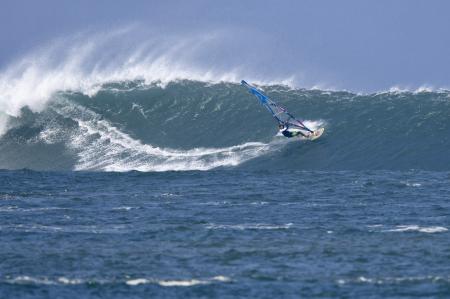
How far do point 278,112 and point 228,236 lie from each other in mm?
22392

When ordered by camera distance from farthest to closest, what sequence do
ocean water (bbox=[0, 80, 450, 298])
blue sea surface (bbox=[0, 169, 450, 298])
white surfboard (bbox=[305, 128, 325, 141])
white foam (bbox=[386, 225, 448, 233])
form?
white surfboard (bbox=[305, 128, 325, 141]) < white foam (bbox=[386, 225, 448, 233]) < ocean water (bbox=[0, 80, 450, 298]) < blue sea surface (bbox=[0, 169, 450, 298])

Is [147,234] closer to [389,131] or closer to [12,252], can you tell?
[12,252]

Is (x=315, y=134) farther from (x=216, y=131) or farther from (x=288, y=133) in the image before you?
(x=216, y=131)

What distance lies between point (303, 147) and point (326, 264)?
2210 cm

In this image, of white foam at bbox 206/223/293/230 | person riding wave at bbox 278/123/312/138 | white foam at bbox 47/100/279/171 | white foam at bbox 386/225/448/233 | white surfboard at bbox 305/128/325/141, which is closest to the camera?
white foam at bbox 386/225/448/233

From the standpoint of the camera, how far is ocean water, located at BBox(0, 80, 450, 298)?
22.2m

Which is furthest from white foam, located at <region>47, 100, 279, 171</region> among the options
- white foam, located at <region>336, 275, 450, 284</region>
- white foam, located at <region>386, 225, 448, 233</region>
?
white foam, located at <region>336, 275, 450, 284</region>

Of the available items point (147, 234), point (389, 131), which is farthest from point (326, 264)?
point (389, 131)

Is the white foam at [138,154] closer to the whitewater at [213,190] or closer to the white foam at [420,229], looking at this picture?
the whitewater at [213,190]

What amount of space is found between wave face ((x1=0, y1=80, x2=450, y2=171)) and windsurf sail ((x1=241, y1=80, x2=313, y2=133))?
47cm

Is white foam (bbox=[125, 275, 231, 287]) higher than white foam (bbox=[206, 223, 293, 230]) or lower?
lower

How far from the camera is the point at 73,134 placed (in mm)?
49469

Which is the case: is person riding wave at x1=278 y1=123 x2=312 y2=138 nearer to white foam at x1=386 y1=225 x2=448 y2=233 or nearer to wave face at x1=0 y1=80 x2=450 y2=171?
wave face at x1=0 y1=80 x2=450 y2=171

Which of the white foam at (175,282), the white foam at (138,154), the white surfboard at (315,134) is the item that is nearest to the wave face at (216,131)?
the white foam at (138,154)
